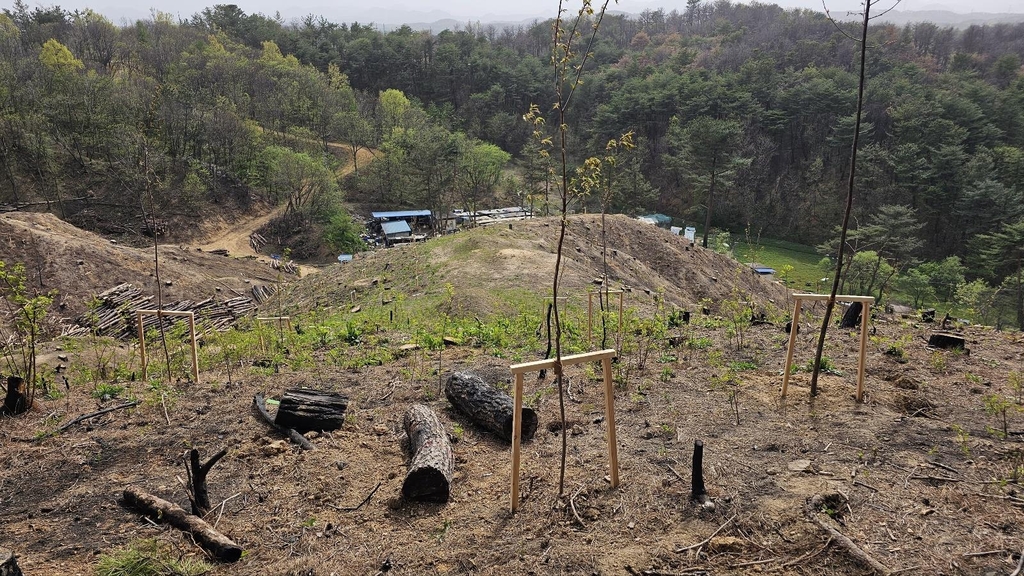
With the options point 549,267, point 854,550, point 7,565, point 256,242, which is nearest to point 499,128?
point 256,242

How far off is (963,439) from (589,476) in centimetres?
335

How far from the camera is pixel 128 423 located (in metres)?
5.95

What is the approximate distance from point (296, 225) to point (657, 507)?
37706 millimetres

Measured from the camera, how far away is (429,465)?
445 centimetres

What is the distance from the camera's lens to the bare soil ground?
3.72 meters

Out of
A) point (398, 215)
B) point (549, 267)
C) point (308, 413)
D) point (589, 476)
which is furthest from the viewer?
point (398, 215)

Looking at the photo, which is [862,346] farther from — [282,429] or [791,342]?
[282,429]

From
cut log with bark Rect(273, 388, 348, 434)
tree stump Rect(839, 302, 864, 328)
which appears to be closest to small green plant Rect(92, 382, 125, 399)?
cut log with bark Rect(273, 388, 348, 434)

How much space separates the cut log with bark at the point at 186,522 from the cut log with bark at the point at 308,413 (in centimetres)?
140

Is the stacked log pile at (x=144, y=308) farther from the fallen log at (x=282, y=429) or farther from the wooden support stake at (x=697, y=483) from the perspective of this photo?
the wooden support stake at (x=697, y=483)

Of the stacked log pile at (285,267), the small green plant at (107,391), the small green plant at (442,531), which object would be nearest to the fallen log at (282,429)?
the small green plant at (442,531)

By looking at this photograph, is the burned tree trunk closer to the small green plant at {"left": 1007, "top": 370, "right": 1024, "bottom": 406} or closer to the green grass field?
the small green plant at {"left": 1007, "top": 370, "right": 1024, "bottom": 406}

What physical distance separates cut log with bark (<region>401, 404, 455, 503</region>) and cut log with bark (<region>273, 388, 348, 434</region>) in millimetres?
1068

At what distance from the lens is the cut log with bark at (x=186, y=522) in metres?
3.86
